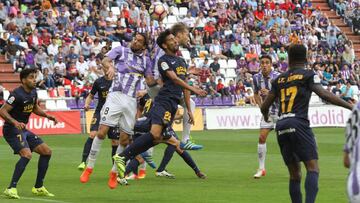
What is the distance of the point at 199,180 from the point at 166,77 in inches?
122

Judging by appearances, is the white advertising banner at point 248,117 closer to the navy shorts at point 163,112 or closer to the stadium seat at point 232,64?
the stadium seat at point 232,64

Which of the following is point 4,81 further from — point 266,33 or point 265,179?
point 265,179

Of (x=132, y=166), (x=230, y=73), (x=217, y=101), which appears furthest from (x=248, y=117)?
(x=132, y=166)

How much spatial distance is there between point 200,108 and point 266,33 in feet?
33.9

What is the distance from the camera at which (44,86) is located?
38.6 meters

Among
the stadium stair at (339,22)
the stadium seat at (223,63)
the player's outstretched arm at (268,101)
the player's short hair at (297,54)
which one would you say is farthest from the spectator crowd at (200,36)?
the player's short hair at (297,54)

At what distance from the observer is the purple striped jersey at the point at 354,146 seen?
807cm

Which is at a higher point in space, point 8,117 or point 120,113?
point 8,117

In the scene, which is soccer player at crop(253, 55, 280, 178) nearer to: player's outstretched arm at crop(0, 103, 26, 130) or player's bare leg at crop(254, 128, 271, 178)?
player's bare leg at crop(254, 128, 271, 178)

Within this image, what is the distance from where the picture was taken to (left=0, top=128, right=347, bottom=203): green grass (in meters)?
15.1

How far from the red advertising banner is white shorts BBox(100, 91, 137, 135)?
60.0 feet

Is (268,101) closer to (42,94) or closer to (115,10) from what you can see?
(42,94)

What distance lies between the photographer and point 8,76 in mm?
39344

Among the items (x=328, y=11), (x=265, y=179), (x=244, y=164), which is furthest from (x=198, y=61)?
(x=265, y=179)
